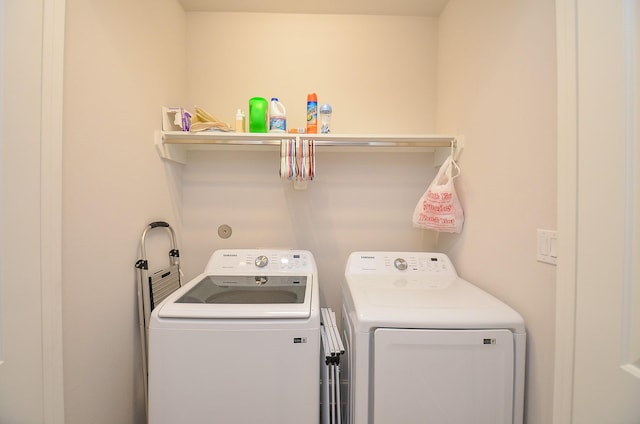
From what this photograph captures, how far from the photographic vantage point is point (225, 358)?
40.3 inches

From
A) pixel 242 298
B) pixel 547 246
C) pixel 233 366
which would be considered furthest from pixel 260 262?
pixel 547 246

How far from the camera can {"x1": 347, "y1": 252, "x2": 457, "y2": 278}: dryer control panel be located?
5.08 ft

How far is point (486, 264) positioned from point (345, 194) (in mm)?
1004

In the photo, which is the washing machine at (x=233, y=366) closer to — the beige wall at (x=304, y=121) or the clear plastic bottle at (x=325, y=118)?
the beige wall at (x=304, y=121)

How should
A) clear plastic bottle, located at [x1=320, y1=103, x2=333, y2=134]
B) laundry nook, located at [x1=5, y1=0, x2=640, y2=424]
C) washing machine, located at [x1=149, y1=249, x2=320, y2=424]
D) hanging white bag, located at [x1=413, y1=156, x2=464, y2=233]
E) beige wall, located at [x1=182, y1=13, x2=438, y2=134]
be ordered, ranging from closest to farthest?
laundry nook, located at [x1=5, y1=0, x2=640, y2=424] < washing machine, located at [x1=149, y1=249, x2=320, y2=424] < hanging white bag, located at [x1=413, y1=156, x2=464, y2=233] < clear plastic bottle, located at [x1=320, y1=103, x2=333, y2=134] < beige wall, located at [x1=182, y1=13, x2=438, y2=134]

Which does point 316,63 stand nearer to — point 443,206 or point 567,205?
point 443,206

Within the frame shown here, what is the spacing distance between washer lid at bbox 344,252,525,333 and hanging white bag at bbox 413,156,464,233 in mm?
240

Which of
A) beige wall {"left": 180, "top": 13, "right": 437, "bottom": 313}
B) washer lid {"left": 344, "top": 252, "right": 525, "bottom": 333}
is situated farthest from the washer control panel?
washer lid {"left": 344, "top": 252, "right": 525, "bottom": 333}

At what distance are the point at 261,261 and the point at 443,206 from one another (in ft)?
3.95

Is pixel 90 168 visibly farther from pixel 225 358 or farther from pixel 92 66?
pixel 225 358

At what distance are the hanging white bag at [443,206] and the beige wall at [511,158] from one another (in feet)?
0.21

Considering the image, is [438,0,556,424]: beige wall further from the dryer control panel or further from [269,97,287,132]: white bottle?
[269,97,287,132]: white bottle

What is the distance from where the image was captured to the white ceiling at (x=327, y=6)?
1.76 metres

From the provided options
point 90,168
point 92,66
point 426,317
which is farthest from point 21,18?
point 426,317
